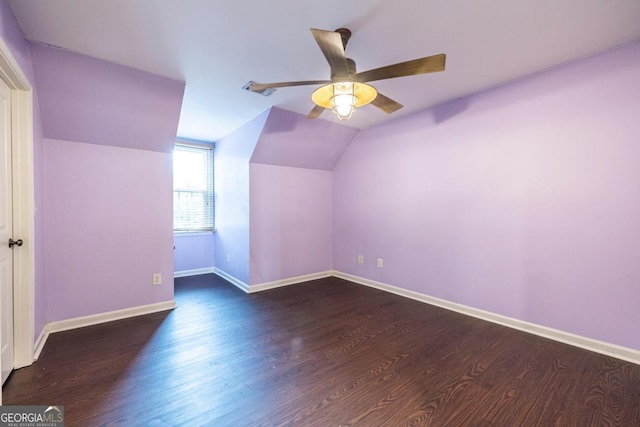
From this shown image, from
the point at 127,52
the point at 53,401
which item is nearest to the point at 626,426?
the point at 53,401

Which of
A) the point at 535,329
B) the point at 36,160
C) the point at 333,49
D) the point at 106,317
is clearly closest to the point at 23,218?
the point at 36,160

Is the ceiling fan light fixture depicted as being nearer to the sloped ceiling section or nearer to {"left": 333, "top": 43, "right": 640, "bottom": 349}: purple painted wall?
the sloped ceiling section

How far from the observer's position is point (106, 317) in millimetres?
2672

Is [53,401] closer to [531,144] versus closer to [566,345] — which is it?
[566,345]

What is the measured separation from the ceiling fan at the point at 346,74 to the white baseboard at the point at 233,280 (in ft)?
9.17

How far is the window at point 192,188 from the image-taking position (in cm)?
432

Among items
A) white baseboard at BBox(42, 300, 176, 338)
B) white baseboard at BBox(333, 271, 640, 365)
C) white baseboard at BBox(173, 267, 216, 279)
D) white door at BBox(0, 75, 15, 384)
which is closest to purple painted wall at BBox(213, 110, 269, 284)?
white baseboard at BBox(173, 267, 216, 279)

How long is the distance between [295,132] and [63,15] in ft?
7.52

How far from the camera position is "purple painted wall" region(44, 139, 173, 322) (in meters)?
2.45

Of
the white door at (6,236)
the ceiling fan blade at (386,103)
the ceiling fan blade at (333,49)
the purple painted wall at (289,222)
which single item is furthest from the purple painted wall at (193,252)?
the ceiling fan blade at (333,49)

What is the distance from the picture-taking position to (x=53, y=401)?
1.56m

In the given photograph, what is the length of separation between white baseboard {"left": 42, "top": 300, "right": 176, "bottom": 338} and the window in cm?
167

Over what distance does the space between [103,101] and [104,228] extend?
1238mm

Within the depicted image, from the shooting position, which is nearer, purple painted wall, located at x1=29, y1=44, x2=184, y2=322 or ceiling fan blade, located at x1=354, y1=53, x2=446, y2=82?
ceiling fan blade, located at x1=354, y1=53, x2=446, y2=82
